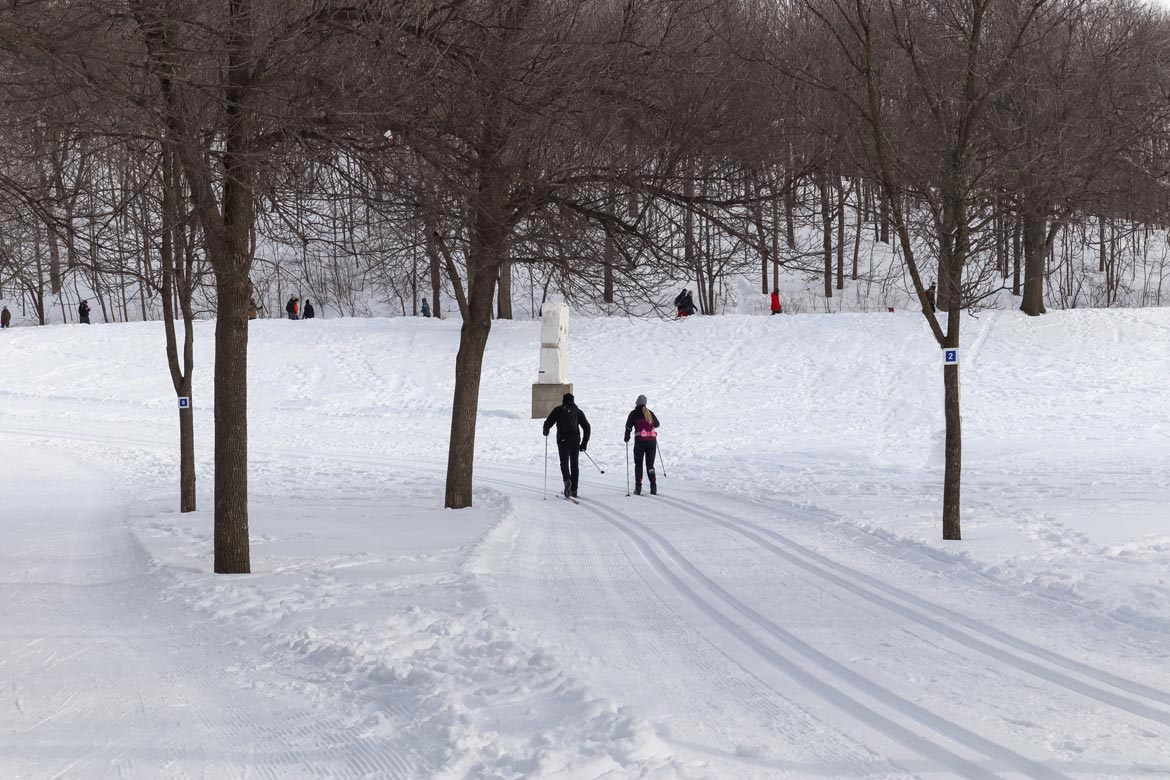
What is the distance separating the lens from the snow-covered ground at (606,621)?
5141 millimetres

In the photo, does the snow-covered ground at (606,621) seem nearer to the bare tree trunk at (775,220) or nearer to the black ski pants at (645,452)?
the black ski pants at (645,452)

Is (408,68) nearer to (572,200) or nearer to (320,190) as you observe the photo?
(320,190)

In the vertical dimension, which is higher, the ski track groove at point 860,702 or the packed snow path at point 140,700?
the ski track groove at point 860,702

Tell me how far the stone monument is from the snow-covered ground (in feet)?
20.3

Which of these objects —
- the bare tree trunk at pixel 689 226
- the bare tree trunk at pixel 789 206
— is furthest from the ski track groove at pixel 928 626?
the bare tree trunk at pixel 789 206

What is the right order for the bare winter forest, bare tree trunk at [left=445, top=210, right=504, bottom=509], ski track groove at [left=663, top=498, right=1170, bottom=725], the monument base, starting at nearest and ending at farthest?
ski track groove at [left=663, top=498, right=1170, bottom=725] → the bare winter forest → bare tree trunk at [left=445, top=210, right=504, bottom=509] → the monument base

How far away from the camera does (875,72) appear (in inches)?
423

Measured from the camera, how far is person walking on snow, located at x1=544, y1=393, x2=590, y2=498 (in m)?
16.7

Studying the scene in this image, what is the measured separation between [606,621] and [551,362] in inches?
868

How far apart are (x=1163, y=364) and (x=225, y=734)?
31.2 m

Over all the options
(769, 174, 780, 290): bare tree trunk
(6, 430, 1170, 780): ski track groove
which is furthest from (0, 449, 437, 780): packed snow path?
(769, 174, 780, 290): bare tree trunk

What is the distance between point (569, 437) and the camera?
55.4ft

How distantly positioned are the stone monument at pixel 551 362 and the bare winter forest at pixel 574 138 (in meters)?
15.5

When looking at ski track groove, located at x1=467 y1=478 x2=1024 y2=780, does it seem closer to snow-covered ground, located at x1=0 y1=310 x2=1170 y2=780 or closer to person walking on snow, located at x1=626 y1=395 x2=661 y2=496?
snow-covered ground, located at x1=0 y1=310 x2=1170 y2=780
